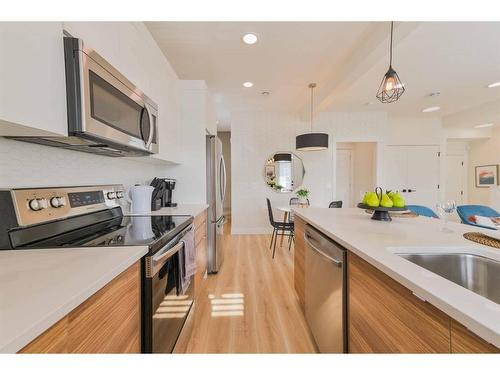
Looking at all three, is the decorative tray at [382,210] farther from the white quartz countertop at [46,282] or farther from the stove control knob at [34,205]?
the stove control knob at [34,205]

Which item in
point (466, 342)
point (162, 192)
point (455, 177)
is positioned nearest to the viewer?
point (466, 342)

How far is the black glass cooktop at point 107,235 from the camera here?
3.02 feet

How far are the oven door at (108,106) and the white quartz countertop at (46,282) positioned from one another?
0.52 m

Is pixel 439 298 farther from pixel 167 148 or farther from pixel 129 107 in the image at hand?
pixel 167 148

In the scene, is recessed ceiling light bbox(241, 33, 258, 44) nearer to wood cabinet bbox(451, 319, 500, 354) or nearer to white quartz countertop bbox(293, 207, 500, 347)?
white quartz countertop bbox(293, 207, 500, 347)

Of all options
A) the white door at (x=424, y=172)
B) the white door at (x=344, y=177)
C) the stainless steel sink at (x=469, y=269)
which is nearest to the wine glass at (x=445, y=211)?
the stainless steel sink at (x=469, y=269)

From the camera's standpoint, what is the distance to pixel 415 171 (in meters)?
4.90

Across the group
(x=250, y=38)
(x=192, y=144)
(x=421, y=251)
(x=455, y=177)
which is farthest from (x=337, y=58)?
(x=455, y=177)

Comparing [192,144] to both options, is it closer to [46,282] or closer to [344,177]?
[46,282]

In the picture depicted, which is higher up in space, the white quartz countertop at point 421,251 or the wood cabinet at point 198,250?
the white quartz countertop at point 421,251

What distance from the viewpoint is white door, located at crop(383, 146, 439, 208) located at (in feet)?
16.0

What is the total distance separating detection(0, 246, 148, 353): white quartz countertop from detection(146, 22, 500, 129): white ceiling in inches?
82.0

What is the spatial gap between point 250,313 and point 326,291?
91 centimetres
